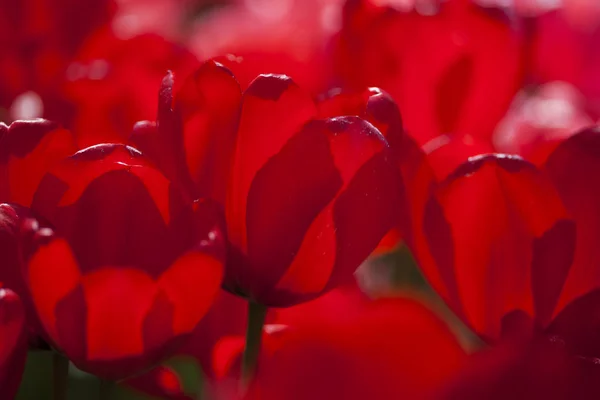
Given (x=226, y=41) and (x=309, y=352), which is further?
(x=226, y=41)

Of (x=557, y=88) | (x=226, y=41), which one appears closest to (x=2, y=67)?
(x=226, y=41)

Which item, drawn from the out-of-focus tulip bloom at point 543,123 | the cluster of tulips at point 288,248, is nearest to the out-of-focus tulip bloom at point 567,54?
the out-of-focus tulip bloom at point 543,123

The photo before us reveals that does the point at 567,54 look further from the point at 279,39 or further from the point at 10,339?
the point at 10,339

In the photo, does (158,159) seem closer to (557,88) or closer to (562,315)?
(562,315)

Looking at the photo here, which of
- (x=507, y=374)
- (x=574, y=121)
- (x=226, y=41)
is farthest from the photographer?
(x=226, y=41)

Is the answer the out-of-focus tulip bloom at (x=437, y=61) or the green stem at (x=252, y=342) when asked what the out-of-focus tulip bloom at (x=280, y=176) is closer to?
the green stem at (x=252, y=342)

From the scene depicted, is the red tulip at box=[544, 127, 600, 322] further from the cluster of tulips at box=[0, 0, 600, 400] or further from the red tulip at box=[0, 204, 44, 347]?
the red tulip at box=[0, 204, 44, 347]

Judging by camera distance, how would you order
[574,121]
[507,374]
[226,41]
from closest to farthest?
1. [507,374]
2. [574,121]
3. [226,41]
